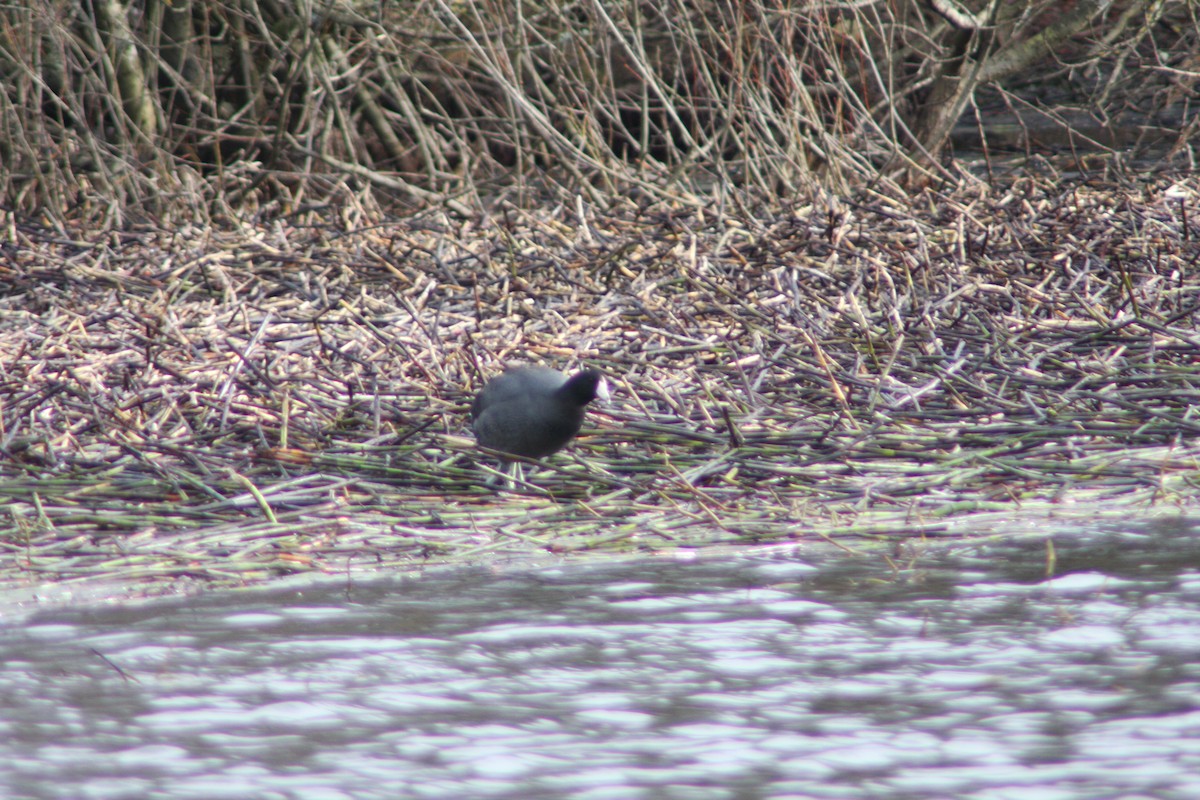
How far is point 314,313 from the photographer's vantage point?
6922mm

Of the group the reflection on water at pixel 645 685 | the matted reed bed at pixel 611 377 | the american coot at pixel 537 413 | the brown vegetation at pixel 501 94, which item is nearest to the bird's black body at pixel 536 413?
the american coot at pixel 537 413

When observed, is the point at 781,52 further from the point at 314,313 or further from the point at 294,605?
the point at 294,605

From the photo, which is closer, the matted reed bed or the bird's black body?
the matted reed bed

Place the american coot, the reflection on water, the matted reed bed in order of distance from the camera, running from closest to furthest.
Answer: the reflection on water → the matted reed bed → the american coot

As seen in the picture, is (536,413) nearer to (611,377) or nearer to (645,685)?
(611,377)

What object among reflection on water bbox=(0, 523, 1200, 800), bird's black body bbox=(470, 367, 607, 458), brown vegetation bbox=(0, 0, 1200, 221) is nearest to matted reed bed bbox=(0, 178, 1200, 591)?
bird's black body bbox=(470, 367, 607, 458)

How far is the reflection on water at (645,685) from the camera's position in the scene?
9.01ft

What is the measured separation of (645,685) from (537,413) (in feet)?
5.22

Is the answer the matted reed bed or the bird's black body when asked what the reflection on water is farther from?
the bird's black body

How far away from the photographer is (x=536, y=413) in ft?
15.3

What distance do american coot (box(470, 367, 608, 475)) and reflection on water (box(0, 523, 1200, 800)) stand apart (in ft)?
2.48

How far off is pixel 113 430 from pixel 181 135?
5.22 meters

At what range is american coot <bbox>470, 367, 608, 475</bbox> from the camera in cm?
468

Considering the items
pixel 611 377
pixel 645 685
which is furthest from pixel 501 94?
pixel 645 685
